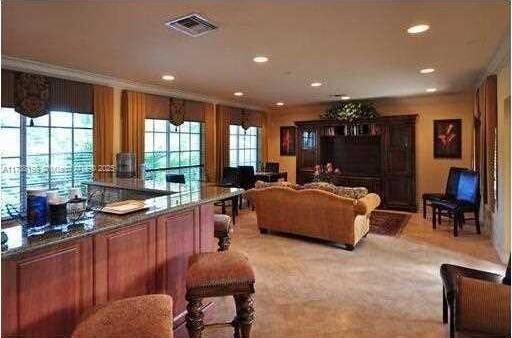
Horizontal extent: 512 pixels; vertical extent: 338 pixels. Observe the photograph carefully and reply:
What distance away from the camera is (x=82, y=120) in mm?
5148

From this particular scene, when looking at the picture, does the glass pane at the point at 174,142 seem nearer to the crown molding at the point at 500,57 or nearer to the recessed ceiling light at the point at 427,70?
the recessed ceiling light at the point at 427,70

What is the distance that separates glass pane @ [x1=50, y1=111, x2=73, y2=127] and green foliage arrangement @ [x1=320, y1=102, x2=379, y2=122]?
18.4 ft

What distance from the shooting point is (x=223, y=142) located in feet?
25.8

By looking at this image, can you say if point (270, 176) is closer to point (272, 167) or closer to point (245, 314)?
point (272, 167)

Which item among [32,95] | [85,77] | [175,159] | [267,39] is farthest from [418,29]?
[175,159]

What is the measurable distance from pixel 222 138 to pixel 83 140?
10.6 feet

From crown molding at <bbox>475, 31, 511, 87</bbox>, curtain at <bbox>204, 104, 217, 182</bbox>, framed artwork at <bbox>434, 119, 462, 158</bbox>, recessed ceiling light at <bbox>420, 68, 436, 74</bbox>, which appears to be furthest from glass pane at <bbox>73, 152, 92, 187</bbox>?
framed artwork at <bbox>434, 119, 462, 158</bbox>

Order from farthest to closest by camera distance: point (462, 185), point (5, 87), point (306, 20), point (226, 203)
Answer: point (226, 203) < point (462, 185) < point (5, 87) < point (306, 20)

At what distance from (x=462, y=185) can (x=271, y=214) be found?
11.1 feet

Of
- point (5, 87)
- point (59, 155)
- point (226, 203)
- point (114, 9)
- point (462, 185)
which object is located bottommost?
point (226, 203)

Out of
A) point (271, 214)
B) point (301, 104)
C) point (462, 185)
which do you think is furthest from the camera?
point (301, 104)

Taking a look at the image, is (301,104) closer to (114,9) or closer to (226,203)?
(226,203)

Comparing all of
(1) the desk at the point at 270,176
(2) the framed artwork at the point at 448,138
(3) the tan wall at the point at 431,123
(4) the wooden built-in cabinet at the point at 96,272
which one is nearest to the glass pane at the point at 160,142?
(1) the desk at the point at 270,176

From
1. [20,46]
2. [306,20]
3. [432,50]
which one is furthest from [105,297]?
[432,50]
